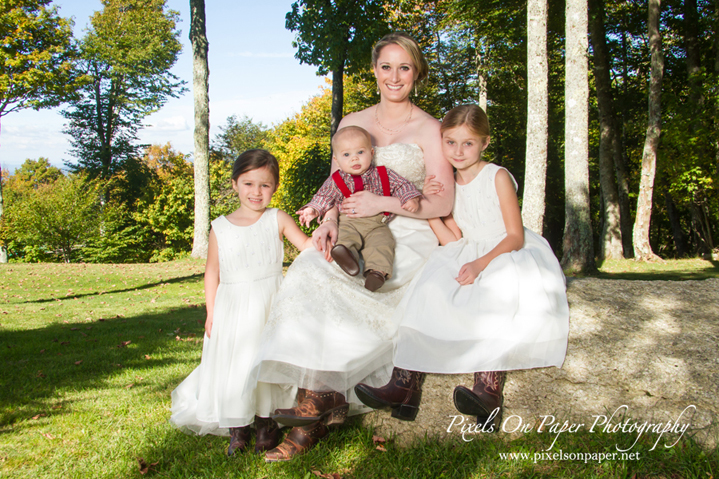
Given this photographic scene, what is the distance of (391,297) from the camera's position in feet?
10.6

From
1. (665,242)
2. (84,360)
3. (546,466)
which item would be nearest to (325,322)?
(546,466)

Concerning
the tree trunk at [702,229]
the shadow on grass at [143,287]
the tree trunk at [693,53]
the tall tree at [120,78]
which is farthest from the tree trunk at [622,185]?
the tall tree at [120,78]

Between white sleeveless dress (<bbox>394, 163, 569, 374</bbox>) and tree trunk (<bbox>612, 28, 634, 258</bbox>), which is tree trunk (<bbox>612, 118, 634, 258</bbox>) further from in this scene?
white sleeveless dress (<bbox>394, 163, 569, 374</bbox>)

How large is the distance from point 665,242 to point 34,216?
113 ft

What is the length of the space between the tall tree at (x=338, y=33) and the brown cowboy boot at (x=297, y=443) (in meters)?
10.8

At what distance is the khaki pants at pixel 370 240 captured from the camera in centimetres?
313

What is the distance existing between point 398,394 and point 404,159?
169cm

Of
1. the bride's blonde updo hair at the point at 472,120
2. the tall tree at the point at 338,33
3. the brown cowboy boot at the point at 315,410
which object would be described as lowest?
the brown cowboy boot at the point at 315,410

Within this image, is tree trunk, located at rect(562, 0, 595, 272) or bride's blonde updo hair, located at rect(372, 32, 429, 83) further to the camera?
tree trunk, located at rect(562, 0, 595, 272)

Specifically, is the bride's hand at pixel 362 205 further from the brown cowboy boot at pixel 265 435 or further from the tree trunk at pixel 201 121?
the tree trunk at pixel 201 121

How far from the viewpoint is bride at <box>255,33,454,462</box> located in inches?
111

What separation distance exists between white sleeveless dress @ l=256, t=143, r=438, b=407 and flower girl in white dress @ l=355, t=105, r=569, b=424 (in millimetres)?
138

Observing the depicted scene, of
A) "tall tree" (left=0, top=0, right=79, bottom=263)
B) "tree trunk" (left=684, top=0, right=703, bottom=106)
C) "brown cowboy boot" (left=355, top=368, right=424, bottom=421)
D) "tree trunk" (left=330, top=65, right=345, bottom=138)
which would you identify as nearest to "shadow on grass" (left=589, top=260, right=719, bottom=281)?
"tree trunk" (left=684, top=0, right=703, bottom=106)

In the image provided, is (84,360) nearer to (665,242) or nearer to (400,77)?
(400,77)
